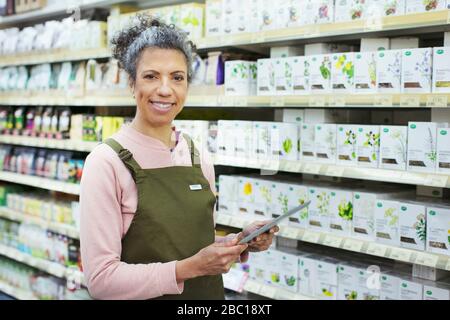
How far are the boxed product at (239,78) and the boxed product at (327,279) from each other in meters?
0.90

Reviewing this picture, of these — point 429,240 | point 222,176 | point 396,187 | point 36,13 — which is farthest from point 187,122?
point 36,13

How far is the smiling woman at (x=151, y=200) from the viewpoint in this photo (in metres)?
1.37

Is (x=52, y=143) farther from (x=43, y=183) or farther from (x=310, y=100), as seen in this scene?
(x=310, y=100)

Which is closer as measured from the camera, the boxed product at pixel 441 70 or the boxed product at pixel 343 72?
the boxed product at pixel 441 70

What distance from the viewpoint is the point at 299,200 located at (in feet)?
8.11

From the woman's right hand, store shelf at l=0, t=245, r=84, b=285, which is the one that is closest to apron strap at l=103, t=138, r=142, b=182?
the woman's right hand

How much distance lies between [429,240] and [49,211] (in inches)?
110

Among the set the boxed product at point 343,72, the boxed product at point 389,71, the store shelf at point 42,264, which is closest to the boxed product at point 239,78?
the boxed product at point 343,72

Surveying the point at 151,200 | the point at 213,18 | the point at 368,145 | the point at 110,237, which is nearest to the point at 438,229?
the point at 368,145

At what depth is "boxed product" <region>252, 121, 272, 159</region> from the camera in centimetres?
256

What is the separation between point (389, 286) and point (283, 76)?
103cm

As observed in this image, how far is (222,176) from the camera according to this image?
9.21ft

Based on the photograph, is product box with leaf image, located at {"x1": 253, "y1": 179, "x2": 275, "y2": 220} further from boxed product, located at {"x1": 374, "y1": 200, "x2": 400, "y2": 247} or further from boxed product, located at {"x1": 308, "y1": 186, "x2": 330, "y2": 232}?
boxed product, located at {"x1": 374, "y1": 200, "x2": 400, "y2": 247}

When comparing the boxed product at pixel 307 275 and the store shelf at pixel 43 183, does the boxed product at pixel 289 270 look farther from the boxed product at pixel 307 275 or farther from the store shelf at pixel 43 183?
the store shelf at pixel 43 183
